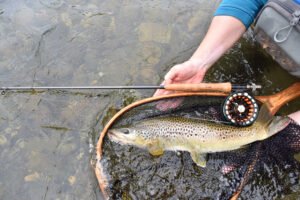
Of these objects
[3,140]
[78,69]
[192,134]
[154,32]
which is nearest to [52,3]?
[78,69]

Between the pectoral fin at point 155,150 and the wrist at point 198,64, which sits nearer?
the pectoral fin at point 155,150

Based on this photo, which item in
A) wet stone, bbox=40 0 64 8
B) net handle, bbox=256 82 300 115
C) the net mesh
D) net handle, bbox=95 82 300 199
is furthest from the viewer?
wet stone, bbox=40 0 64 8

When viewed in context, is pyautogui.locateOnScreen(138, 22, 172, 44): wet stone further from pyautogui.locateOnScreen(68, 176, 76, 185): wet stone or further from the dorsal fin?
pyautogui.locateOnScreen(68, 176, 76, 185): wet stone

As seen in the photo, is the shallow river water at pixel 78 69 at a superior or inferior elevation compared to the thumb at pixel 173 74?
inferior

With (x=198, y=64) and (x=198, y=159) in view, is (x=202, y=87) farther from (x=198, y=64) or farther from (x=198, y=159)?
(x=198, y=159)

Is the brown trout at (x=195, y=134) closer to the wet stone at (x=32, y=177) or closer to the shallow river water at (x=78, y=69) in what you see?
the shallow river water at (x=78, y=69)

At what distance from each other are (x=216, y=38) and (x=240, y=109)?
0.70 metres

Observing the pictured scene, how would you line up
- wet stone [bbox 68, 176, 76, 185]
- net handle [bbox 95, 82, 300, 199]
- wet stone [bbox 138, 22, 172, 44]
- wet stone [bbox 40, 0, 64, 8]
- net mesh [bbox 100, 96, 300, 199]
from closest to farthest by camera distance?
net handle [bbox 95, 82, 300, 199], net mesh [bbox 100, 96, 300, 199], wet stone [bbox 68, 176, 76, 185], wet stone [bbox 138, 22, 172, 44], wet stone [bbox 40, 0, 64, 8]

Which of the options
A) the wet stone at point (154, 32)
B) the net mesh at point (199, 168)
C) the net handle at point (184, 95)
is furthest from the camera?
the wet stone at point (154, 32)

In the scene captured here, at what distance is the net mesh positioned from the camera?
2.69 m

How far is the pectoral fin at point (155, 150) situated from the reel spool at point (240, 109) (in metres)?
0.58

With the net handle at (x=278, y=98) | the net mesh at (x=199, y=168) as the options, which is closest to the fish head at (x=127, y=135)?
the net mesh at (x=199, y=168)

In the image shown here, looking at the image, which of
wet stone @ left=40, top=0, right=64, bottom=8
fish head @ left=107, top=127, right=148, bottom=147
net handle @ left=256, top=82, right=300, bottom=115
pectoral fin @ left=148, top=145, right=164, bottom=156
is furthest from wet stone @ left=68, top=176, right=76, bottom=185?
wet stone @ left=40, top=0, right=64, bottom=8

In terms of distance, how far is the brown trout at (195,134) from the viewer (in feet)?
8.56
